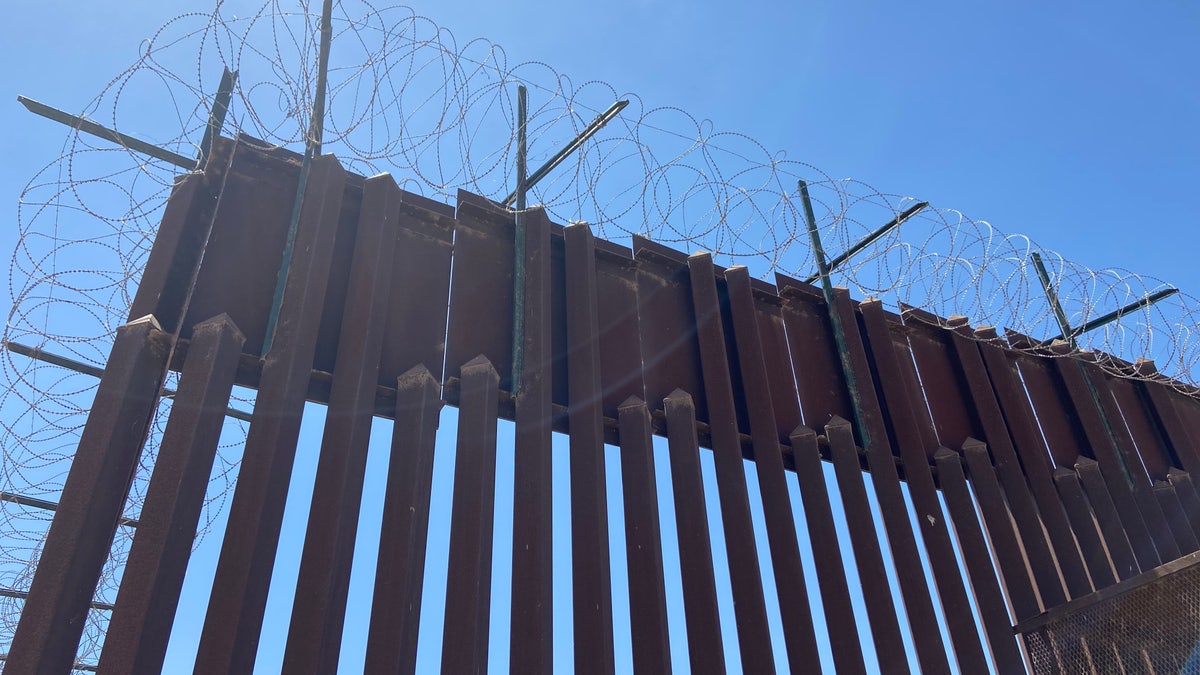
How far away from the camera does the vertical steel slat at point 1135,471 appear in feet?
24.0

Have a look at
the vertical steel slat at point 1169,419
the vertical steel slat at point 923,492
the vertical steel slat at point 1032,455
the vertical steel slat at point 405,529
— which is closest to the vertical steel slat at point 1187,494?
the vertical steel slat at point 1169,419

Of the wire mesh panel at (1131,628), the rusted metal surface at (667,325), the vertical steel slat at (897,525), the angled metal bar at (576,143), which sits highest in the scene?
the angled metal bar at (576,143)

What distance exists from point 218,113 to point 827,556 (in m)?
4.46

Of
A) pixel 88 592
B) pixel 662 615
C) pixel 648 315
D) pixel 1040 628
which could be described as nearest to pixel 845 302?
pixel 648 315

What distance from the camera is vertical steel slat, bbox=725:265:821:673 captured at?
522 cm

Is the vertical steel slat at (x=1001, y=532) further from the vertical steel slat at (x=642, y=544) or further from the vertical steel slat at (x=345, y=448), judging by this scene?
the vertical steel slat at (x=345, y=448)

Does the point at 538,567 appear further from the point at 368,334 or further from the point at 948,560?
the point at 948,560

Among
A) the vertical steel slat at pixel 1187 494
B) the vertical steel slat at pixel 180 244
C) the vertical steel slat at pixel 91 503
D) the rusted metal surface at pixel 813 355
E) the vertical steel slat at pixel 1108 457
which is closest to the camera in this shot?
the vertical steel slat at pixel 91 503

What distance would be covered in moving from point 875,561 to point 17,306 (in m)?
5.07

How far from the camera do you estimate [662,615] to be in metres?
4.80

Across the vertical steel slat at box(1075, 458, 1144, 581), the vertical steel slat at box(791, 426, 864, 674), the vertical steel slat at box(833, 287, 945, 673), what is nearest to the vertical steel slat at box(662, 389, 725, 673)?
the vertical steel slat at box(791, 426, 864, 674)

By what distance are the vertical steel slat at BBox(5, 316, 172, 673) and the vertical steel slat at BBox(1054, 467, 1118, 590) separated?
6453 mm

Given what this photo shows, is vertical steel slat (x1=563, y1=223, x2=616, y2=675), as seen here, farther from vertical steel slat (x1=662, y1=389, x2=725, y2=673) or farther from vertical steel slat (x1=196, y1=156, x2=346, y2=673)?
vertical steel slat (x1=196, y1=156, x2=346, y2=673)

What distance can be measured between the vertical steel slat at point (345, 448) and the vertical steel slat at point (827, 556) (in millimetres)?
2887
